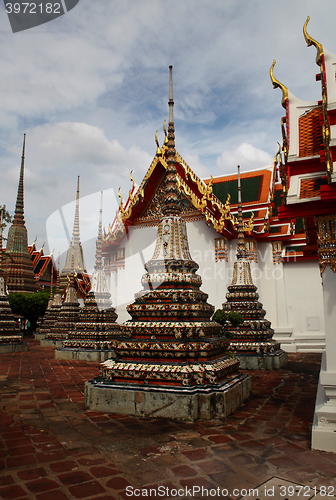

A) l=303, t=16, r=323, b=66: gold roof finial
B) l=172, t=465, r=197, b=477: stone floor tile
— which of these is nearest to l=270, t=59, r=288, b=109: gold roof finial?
l=303, t=16, r=323, b=66: gold roof finial

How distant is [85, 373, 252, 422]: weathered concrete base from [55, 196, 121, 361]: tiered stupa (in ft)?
16.5

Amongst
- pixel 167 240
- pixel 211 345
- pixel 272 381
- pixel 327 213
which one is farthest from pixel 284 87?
pixel 272 381

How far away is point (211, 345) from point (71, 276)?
395 inches

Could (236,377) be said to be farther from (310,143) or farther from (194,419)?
(310,143)

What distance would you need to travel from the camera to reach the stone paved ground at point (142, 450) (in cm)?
240

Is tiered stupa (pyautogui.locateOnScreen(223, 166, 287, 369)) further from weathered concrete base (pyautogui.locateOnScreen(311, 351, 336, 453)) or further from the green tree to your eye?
the green tree

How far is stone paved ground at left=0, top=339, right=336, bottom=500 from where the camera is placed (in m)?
2.40

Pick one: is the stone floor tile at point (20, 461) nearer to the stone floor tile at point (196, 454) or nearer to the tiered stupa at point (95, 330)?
the stone floor tile at point (196, 454)

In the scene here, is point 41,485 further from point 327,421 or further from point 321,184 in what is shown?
point 321,184

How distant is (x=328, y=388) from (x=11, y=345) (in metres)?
9.87

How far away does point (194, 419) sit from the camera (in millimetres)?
3762

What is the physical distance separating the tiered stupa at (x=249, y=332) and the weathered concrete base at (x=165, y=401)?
12.3ft

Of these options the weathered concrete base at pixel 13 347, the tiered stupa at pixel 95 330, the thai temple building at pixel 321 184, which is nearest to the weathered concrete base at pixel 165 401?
the thai temple building at pixel 321 184

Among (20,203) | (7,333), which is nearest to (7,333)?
(7,333)
